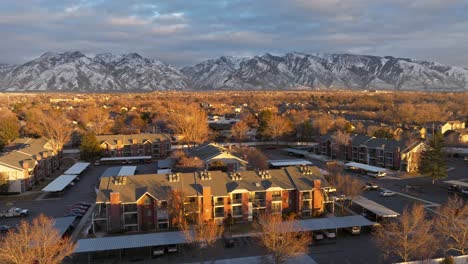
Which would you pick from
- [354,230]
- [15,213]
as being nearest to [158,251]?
[354,230]

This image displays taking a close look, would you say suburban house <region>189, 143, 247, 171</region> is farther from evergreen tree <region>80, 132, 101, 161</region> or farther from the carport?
the carport

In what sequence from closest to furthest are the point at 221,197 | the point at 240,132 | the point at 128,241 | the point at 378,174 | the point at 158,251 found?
the point at 158,251 < the point at 128,241 < the point at 221,197 < the point at 378,174 < the point at 240,132

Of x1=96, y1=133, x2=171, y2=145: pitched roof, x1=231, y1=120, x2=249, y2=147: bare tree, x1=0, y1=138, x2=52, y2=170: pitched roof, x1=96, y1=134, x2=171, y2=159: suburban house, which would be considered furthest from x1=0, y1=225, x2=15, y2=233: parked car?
x1=231, y1=120, x2=249, y2=147: bare tree

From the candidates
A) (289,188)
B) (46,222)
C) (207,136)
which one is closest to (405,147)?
(289,188)

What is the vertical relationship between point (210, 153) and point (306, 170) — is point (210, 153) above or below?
below

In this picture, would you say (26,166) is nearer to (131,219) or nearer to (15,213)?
(15,213)

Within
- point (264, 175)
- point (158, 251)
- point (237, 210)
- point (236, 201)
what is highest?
point (264, 175)
